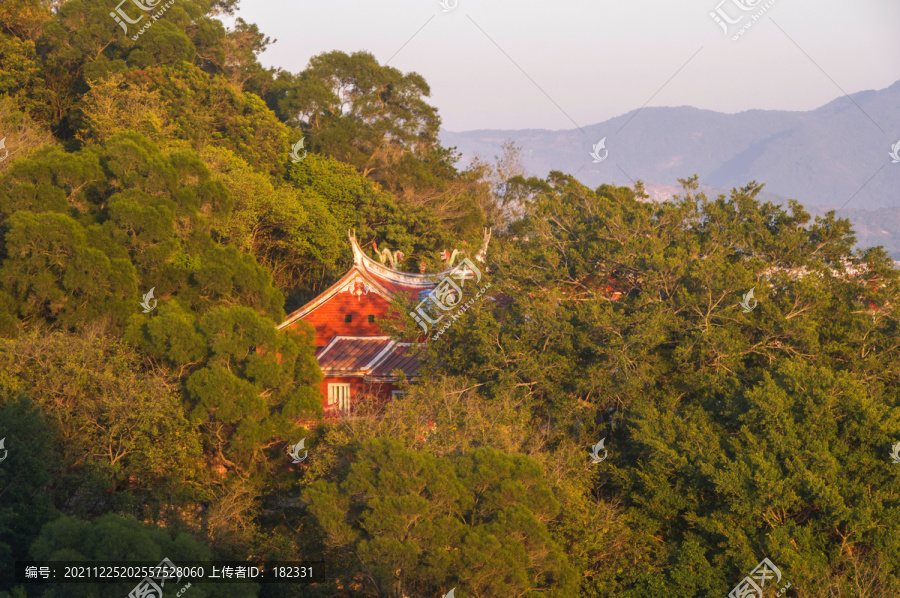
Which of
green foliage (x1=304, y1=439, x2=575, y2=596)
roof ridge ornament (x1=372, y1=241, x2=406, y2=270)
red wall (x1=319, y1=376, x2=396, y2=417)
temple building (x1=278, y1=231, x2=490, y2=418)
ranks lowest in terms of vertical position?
green foliage (x1=304, y1=439, x2=575, y2=596)

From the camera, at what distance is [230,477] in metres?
12.4

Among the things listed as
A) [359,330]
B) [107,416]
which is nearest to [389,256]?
[359,330]

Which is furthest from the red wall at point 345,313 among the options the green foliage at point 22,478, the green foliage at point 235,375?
the green foliage at point 22,478

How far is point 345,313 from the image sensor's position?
765 inches

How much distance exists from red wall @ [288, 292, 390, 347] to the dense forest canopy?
11.3ft

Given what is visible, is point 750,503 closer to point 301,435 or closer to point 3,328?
point 301,435

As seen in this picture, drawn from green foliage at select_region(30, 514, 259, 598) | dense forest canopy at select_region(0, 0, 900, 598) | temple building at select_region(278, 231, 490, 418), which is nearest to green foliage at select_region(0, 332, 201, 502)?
dense forest canopy at select_region(0, 0, 900, 598)

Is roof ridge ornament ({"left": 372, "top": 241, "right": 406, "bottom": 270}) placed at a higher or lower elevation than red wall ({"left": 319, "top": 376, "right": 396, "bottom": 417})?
higher

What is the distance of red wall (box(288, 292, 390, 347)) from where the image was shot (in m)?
19.3

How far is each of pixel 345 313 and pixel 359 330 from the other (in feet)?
1.86

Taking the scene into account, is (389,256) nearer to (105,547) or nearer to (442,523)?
(442,523)

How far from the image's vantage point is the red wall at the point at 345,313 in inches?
760

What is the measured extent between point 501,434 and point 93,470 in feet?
18.8

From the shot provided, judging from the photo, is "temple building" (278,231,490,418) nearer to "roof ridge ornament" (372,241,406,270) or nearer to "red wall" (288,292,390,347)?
"red wall" (288,292,390,347)
